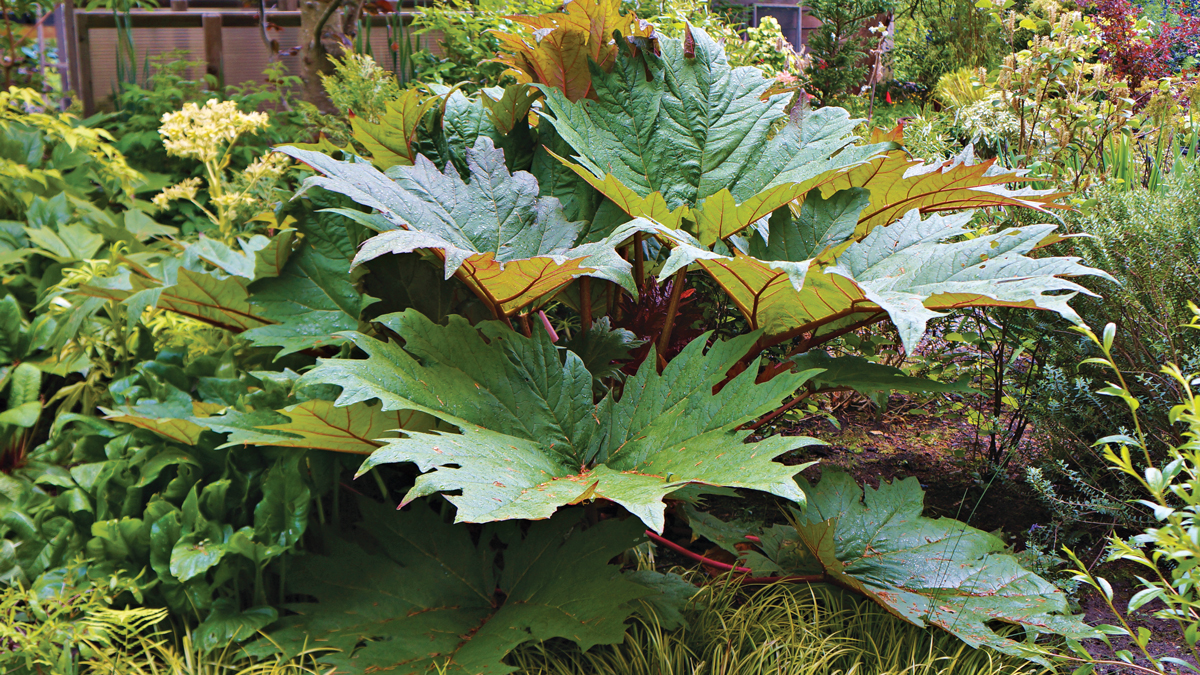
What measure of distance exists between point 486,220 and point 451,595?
68 cm

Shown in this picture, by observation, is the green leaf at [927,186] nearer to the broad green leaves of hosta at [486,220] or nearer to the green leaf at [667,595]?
the broad green leaves of hosta at [486,220]

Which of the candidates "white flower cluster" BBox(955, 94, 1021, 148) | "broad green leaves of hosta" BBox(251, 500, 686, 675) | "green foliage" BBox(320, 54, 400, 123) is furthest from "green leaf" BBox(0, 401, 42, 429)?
"white flower cluster" BBox(955, 94, 1021, 148)

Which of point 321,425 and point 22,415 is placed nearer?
point 321,425

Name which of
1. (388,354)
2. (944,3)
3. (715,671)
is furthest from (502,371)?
(944,3)

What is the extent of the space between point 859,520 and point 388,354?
966 millimetres

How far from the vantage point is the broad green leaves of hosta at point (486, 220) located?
110cm

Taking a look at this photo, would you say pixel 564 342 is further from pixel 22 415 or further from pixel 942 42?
pixel 942 42

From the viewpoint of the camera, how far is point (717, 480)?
98 cm

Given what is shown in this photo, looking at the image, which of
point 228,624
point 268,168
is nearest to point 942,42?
point 268,168

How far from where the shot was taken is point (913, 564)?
138 centimetres

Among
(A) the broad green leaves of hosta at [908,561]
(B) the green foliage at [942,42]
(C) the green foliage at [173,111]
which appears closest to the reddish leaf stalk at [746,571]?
(A) the broad green leaves of hosta at [908,561]

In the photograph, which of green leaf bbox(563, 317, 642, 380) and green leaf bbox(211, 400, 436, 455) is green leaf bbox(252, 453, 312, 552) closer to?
green leaf bbox(211, 400, 436, 455)

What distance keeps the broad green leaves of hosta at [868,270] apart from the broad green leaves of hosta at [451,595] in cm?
48

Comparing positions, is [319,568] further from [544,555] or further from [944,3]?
[944,3]
